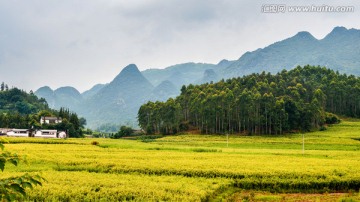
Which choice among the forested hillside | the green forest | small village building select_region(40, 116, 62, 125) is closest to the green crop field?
the forested hillside

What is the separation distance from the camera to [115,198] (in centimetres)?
1573

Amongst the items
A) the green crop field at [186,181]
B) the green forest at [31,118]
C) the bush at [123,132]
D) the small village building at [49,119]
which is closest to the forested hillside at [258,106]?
the bush at [123,132]

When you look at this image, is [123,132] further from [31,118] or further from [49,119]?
[31,118]

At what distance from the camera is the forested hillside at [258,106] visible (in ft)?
279

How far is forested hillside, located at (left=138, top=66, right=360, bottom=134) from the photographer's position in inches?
3346

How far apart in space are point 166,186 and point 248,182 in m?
6.68

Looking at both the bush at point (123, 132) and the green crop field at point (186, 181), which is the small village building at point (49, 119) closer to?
the bush at point (123, 132)

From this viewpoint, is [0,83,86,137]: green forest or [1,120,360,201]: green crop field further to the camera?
[0,83,86,137]: green forest

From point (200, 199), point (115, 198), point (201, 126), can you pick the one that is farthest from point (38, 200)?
point (201, 126)

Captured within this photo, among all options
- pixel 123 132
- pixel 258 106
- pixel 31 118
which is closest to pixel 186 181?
pixel 258 106

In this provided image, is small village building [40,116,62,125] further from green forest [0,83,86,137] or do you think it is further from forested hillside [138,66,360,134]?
forested hillside [138,66,360,134]

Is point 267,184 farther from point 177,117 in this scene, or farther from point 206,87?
point 206,87

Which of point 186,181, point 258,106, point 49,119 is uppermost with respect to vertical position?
point 258,106

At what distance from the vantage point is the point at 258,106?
85812 millimetres
